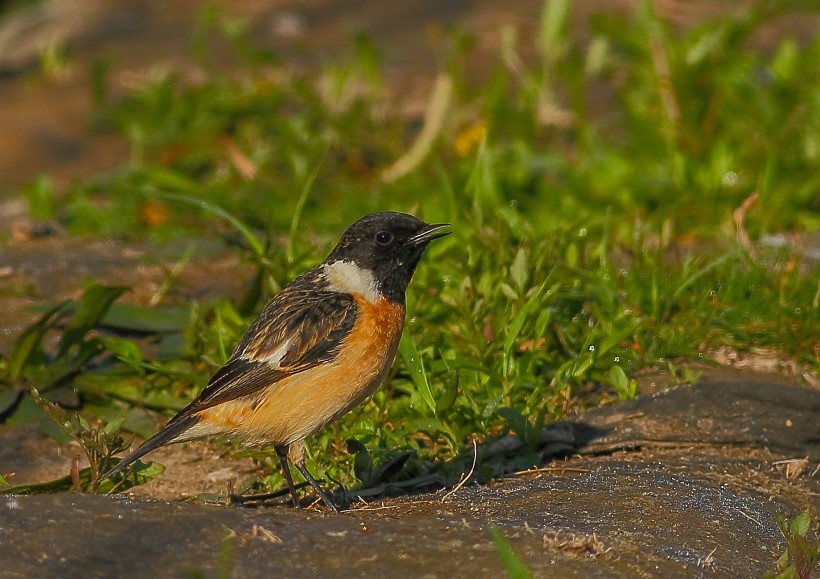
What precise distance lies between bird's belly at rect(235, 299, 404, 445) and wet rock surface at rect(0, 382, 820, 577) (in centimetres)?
41

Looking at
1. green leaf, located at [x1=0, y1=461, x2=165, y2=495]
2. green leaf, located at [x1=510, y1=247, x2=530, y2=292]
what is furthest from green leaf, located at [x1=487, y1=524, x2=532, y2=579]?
green leaf, located at [x1=510, y1=247, x2=530, y2=292]

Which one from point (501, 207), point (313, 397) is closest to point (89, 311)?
point (313, 397)

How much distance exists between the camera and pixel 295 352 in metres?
5.11

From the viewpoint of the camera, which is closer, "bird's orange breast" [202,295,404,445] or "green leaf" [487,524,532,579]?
"green leaf" [487,524,532,579]

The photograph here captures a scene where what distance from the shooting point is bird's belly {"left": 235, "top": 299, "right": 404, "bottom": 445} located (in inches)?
194

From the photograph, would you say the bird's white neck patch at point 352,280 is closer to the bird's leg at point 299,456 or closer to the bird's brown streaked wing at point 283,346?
the bird's brown streaked wing at point 283,346

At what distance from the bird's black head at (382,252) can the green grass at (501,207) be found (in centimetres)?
47

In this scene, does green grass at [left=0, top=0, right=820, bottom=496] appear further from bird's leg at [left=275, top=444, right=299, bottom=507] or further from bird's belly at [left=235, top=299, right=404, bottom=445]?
bird's belly at [left=235, top=299, right=404, bottom=445]

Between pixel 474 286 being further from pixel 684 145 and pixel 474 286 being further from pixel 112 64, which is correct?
pixel 112 64

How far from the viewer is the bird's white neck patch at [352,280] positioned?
5.34 meters

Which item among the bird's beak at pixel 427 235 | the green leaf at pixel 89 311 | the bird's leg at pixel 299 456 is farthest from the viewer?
the green leaf at pixel 89 311

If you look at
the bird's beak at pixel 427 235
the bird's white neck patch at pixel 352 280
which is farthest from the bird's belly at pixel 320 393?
the bird's beak at pixel 427 235

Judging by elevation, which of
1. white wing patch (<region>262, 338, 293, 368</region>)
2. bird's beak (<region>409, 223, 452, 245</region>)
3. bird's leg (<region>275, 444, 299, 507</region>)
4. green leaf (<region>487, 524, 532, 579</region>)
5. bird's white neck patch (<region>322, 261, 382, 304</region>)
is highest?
bird's beak (<region>409, 223, 452, 245</region>)

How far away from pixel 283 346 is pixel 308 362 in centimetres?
15
